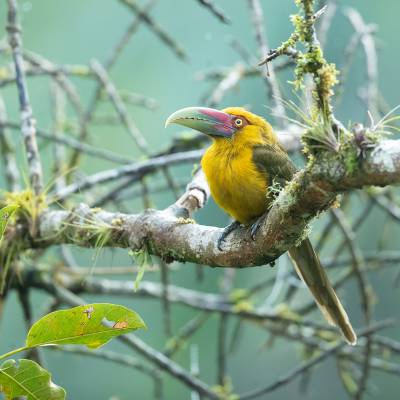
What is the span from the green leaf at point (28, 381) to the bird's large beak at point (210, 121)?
177 centimetres

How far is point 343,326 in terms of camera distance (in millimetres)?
3539

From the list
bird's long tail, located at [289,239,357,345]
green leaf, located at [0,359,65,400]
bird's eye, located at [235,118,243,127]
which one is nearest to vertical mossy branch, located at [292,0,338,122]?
green leaf, located at [0,359,65,400]

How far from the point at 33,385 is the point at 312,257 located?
5.81 ft

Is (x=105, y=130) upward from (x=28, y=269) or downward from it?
upward

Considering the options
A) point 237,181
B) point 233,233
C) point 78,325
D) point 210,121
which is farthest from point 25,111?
point 78,325

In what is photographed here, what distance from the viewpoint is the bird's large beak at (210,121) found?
3.68 meters

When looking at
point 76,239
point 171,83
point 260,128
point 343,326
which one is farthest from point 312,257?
point 171,83

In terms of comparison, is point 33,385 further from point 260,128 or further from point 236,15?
point 236,15

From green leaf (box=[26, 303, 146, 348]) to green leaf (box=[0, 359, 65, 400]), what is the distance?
2.8 inches

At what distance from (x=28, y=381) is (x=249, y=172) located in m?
1.62

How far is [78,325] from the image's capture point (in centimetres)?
217

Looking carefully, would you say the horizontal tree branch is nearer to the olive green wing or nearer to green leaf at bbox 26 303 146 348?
the olive green wing

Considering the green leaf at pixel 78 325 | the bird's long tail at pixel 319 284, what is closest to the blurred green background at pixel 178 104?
the bird's long tail at pixel 319 284

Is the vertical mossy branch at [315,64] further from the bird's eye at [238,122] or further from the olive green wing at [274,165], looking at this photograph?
the bird's eye at [238,122]
